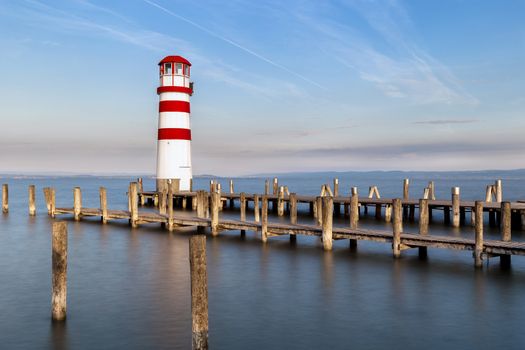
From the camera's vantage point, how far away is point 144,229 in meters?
27.5

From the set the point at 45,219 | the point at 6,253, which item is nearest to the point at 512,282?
the point at 6,253

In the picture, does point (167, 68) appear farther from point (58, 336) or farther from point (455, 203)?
point (58, 336)

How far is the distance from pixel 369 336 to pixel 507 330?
3078 millimetres

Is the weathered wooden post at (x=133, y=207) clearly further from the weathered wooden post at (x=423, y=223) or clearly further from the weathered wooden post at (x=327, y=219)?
the weathered wooden post at (x=423, y=223)

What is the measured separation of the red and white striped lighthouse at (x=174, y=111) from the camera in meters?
35.1

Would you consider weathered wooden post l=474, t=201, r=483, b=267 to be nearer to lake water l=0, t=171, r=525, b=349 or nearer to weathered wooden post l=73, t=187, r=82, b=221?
lake water l=0, t=171, r=525, b=349

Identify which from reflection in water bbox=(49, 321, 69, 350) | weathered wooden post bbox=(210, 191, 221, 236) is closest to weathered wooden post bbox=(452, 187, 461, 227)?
weathered wooden post bbox=(210, 191, 221, 236)

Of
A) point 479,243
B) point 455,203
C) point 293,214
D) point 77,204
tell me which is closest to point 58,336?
point 479,243

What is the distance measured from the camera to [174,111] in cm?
3494

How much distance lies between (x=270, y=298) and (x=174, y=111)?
2254 centimetres

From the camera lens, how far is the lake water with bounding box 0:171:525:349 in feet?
37.0

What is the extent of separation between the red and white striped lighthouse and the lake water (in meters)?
13.3

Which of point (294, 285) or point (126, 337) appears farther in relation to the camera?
point (294, 285)

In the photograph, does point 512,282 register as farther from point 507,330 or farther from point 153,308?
point 153,308
